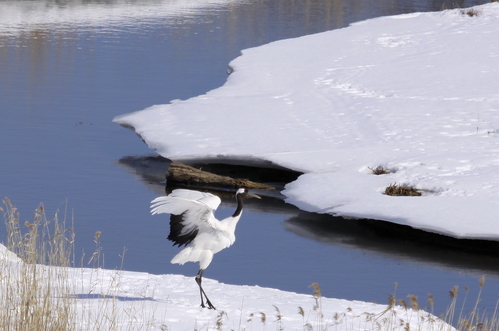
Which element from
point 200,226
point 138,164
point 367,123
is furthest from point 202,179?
point 200,226

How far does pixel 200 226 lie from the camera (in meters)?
6.92

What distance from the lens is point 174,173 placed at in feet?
39.9

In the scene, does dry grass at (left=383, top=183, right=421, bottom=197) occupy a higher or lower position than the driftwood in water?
higher

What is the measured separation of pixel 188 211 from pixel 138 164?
287 inches

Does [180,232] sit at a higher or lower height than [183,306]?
higher

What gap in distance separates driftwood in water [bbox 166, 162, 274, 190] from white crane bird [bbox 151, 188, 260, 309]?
4705mm

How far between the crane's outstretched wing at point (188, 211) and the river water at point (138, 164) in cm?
81

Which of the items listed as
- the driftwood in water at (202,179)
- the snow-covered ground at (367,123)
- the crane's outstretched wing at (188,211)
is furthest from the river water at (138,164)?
the crane's outstretched wing at (188,211)

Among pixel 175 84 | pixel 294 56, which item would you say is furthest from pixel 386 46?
pixel 175 84

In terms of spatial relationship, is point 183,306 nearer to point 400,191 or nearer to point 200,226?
point 200,226

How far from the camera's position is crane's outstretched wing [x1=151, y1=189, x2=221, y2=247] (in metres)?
6.50

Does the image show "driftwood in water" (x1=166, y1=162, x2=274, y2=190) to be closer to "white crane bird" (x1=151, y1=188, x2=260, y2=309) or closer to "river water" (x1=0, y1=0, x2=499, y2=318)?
"river water" (x1=0, y1=0, x2=499, y2=318)

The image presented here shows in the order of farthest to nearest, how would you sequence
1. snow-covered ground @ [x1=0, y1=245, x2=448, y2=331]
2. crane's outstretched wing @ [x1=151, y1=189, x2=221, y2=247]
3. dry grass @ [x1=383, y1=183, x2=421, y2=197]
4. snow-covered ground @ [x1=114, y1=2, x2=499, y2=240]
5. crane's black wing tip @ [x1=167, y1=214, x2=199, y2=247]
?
1. dry grass @ [x1=383, y1=183, x2=421, y2=197]
2. snow-covered ground @ [x1=114, y1=2, x2=499, y2=240]
3. crane's black wing tip @ [x1=167, y1=214, x2=199, y2=247]
4. crane's outstretched wing @ [x1=151, y1=189, x2=221, y2=247]
5. snow-covered ground @ [x1=0, y1=245, x2=448, y2=331]

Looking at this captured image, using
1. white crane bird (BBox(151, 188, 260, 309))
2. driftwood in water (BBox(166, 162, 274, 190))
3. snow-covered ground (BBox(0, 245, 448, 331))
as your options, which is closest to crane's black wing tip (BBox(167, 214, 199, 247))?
white crane bird (BBox(151, 188, 260, 309))
